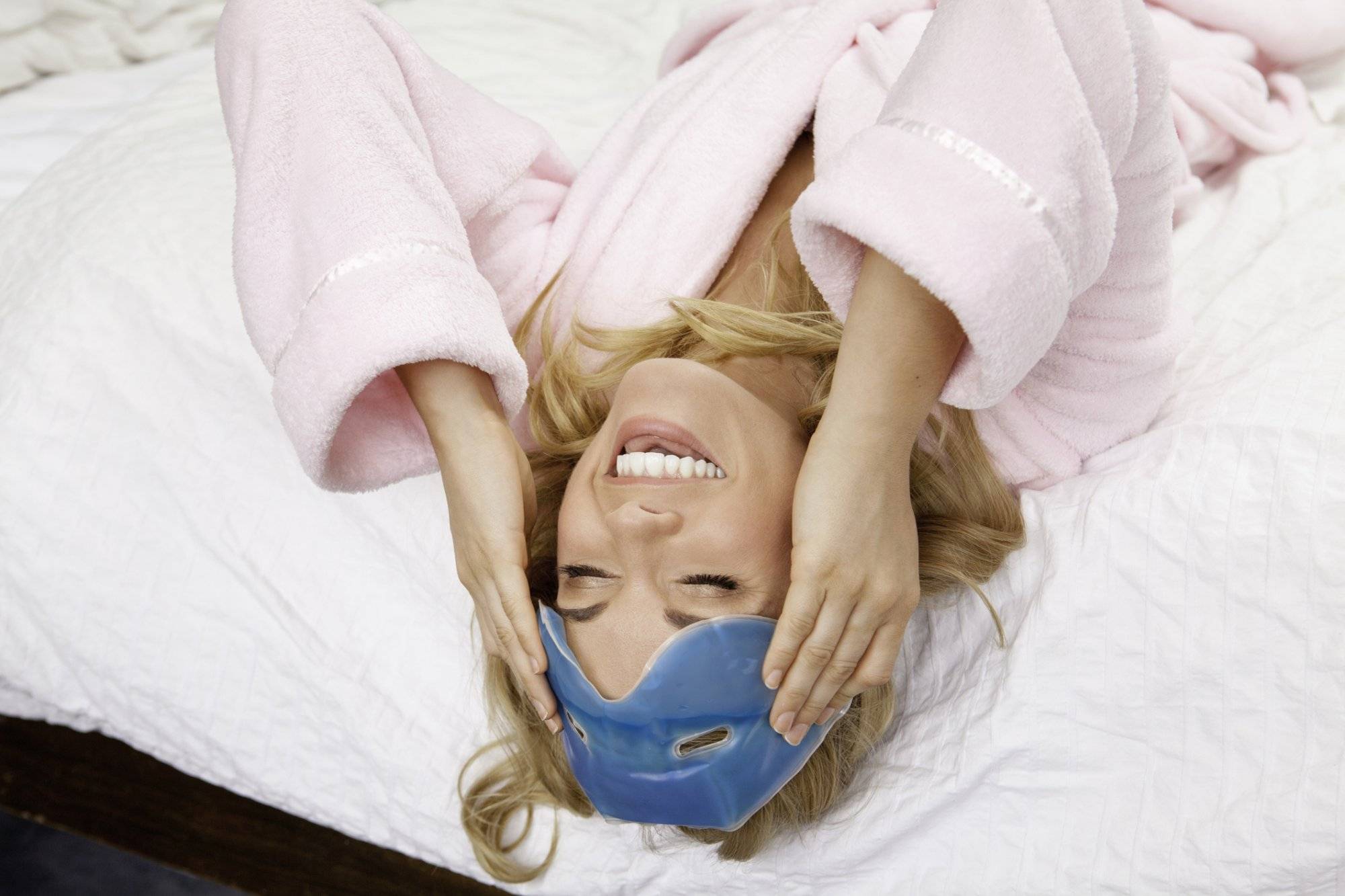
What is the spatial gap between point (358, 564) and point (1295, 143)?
1295mm

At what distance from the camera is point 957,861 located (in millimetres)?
1025

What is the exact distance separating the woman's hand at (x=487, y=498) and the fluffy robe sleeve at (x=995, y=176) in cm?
31

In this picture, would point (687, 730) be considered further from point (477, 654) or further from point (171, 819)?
point (171, 819)

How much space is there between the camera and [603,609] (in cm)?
94

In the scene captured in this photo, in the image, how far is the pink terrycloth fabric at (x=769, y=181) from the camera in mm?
751

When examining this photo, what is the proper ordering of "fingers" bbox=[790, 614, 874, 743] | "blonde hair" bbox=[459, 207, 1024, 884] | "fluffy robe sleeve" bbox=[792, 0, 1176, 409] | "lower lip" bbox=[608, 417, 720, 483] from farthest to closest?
"blonde hair" bbox=[459, 207, 1024, 884] → "lower lip" bbox=[608, 417, 720, 483] → "fingers" bbox=[790, 614, 874, 743] → "fluffy robe sleeve" bbox=[792, 0, 1176, 409]

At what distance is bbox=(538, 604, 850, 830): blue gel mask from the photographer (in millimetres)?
879

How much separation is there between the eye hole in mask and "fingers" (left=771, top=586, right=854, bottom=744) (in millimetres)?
42

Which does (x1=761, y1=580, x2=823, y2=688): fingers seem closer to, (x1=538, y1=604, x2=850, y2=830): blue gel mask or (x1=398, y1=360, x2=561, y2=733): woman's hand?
(x1=538, y1=604, x2=850, y2=830): blue gel mask

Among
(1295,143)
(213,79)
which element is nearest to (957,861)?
(1295,143)


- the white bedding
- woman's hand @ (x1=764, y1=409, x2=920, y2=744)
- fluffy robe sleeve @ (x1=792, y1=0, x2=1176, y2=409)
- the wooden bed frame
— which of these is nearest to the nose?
woman's hand @ (x1=764, y1=409, x2=920, y2=744)

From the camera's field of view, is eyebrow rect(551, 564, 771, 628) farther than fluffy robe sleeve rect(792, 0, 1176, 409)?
Yes

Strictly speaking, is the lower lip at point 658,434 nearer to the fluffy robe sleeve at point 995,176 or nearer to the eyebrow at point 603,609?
the eyebrow at point 603,609

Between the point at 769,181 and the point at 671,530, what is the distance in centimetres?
51
